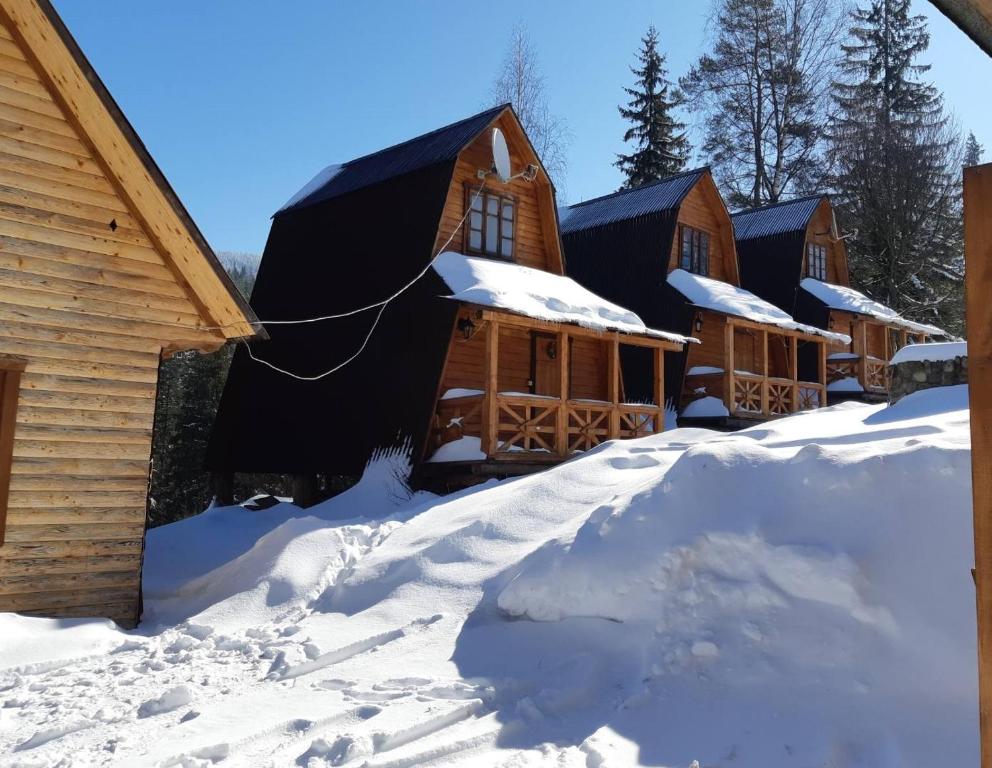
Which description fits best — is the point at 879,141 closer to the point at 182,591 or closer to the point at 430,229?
the point at 430,229

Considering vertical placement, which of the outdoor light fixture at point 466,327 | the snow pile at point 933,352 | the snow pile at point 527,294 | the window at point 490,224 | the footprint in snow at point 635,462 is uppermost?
the window at point 490,224

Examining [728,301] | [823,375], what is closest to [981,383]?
[728,301]

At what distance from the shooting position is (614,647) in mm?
5258

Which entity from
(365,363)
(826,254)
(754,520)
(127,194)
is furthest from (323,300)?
(826,254)

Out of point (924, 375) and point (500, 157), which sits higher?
point (500, 157)

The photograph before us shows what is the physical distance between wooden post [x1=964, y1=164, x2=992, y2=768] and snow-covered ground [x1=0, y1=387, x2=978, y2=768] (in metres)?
2.37

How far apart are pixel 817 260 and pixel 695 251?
6.44m

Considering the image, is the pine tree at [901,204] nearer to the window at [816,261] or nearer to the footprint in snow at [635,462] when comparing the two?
the window at [816,261]

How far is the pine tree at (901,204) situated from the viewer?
28281 millimetres

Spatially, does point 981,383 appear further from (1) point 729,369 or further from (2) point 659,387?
(1) point 729,369

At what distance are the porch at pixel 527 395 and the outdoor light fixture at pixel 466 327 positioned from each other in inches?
0.9

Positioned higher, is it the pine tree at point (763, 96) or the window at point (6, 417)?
the pine tree at point (763, 96)

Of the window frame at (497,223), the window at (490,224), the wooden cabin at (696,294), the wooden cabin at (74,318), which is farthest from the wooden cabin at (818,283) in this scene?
the wooden cabin at (74,318)

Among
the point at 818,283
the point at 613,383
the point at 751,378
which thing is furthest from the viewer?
the point at 818,283
